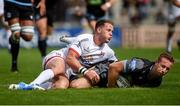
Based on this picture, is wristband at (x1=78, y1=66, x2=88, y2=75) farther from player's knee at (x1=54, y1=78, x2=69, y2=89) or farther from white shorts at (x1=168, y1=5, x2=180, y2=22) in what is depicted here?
white shorts at (x1=168, y1=5, x2=180, y2=22)

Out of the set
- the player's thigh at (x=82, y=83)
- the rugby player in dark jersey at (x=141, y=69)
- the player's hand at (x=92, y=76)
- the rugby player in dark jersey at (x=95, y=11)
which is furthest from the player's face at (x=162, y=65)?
the rugby player in dark jersey at (x=95, y=11)

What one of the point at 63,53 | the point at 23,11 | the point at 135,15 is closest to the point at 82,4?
the point at 135,15

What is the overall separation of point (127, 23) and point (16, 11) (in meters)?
20.2

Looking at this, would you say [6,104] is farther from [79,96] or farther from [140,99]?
[140,99]

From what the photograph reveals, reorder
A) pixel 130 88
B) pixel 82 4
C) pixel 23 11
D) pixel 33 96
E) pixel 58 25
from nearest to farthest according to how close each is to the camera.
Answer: pixel 33 96, pixel 130 88, pixel 23 11, pixel 58 25, pixel 82 4

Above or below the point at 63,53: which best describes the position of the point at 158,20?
below

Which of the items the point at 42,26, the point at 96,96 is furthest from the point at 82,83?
the point at 42,26

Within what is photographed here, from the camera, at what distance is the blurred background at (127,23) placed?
31750 mm

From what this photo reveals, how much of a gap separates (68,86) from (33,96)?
1.31 meters

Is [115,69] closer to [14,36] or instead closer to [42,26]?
[14,36]

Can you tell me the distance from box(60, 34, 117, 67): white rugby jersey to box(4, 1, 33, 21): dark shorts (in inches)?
160

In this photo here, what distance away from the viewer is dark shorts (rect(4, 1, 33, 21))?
14.9m

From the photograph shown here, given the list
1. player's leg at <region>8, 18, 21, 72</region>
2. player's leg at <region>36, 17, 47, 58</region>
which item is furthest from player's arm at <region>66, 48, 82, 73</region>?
player's leg at <region>36, 17, 47, 58</region>

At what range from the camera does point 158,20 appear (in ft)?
115
